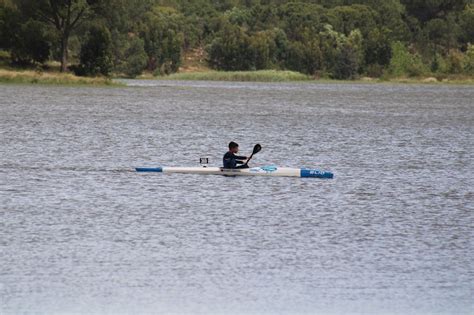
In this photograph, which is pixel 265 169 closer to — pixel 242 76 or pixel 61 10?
pixel 61 10

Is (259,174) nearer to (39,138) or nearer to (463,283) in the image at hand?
(463,283)

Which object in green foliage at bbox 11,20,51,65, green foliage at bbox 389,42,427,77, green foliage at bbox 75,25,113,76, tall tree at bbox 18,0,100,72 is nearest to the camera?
green foliage at bbox 11,20,51,65

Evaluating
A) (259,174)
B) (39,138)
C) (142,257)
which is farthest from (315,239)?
(39,138)

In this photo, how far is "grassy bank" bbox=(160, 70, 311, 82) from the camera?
6550 inches

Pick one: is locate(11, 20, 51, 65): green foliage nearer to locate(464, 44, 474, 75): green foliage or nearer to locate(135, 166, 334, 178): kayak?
locate(135, 166, 334, 178): kayak

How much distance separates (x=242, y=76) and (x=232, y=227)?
14217cm

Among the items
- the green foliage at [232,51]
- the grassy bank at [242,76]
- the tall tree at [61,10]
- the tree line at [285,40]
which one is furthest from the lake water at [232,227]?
the green foliage at [232,51]

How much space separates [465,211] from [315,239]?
6.48m

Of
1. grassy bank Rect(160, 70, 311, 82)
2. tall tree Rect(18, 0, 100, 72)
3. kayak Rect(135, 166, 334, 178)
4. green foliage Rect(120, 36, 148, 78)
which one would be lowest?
grassy bank Rect(160, 70, 311, 82)

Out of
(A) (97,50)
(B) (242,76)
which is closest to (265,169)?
(A) (97,50)

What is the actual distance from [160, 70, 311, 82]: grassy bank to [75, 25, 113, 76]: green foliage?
181 feet

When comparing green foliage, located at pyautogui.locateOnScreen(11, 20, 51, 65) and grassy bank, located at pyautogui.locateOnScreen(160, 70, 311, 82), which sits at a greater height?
green foliage, located at pyautogui.locateOnScreen(11, 20, 51, 65)

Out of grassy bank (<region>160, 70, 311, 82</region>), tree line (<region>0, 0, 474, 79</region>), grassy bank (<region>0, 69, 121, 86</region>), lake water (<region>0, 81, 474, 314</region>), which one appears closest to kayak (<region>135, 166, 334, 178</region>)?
lake water (<region>0, 81, 474, 314</region>)

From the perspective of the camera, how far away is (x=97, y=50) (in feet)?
358
